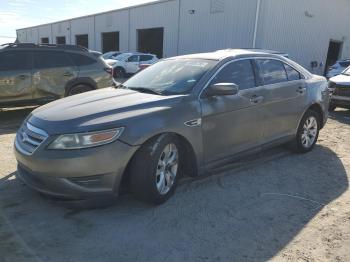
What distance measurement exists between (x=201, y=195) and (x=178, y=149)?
625 mm

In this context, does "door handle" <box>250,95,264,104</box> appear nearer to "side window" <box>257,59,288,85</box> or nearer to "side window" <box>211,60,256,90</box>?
"side window" <box>211,60,256,90</box>

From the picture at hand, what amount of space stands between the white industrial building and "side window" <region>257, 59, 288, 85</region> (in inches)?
651

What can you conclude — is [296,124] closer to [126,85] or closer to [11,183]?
[126,85]

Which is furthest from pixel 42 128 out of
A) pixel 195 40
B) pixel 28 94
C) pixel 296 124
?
pixel 195 40

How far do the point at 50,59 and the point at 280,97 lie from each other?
549 centimetres

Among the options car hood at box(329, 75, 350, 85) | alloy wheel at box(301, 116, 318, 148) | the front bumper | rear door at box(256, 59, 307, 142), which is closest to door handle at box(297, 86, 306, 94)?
rear door at box(256, 59, 307, 142)

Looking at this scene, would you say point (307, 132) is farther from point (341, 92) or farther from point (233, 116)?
point (341, 92)

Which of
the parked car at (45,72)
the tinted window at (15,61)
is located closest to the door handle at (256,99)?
the parked car at (45,72)

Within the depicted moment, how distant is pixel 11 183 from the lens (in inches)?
192

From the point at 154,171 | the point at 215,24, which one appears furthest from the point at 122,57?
the point at 154,171

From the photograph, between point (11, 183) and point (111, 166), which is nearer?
point (111, 166)

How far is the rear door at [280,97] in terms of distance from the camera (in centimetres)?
564

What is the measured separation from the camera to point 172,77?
5070 millimetres

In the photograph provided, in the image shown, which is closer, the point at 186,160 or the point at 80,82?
the point at 186,160
